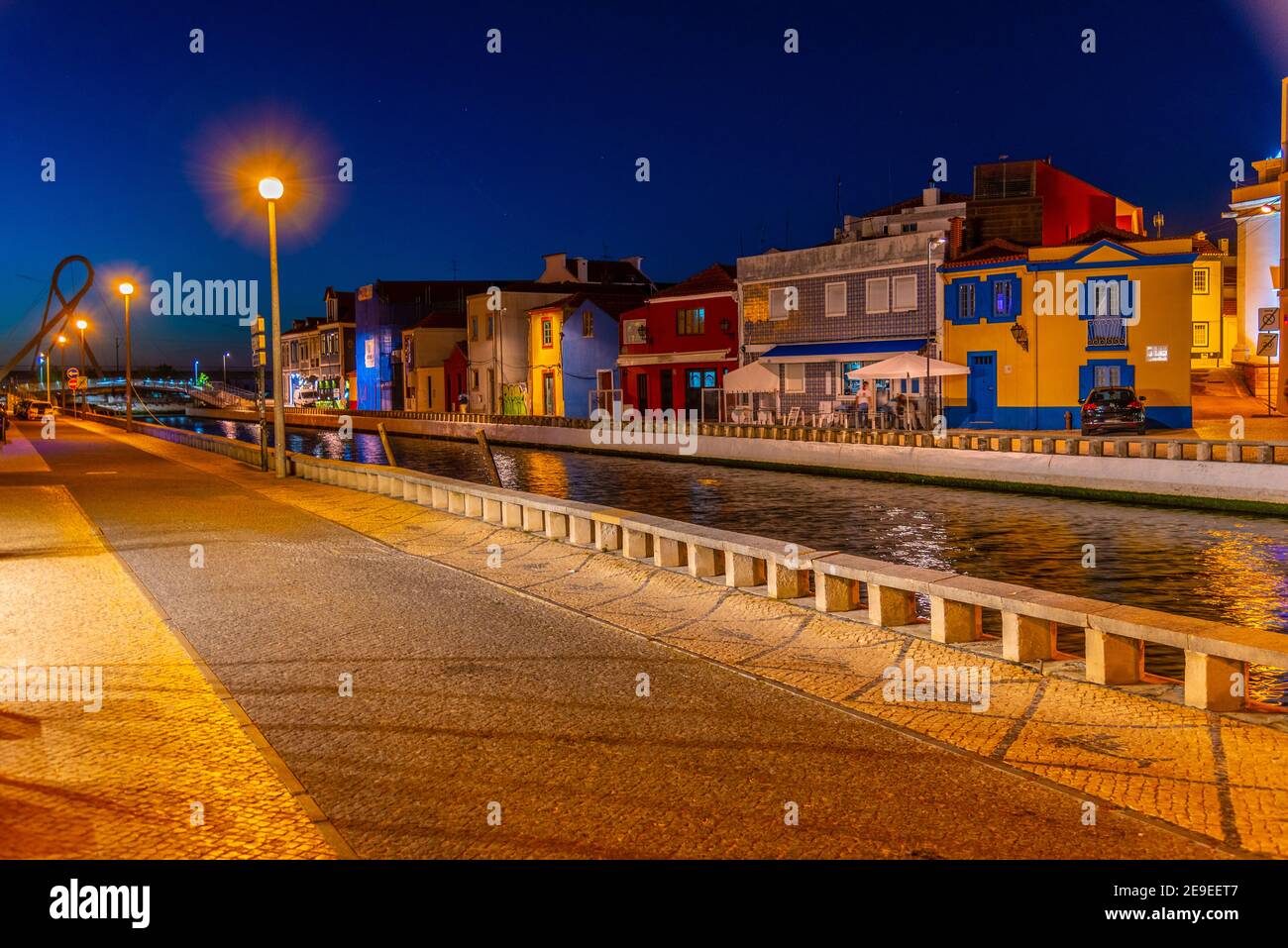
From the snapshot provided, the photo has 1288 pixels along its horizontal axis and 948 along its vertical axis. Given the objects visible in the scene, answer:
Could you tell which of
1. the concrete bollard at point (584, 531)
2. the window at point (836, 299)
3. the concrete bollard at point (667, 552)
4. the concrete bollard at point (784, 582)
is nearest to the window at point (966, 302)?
the window at point (836, 299)

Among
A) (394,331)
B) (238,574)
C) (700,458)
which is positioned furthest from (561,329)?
(238,574)

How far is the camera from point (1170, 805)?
6320mm

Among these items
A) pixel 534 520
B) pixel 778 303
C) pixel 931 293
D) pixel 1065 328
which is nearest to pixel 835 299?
pixel 778 303

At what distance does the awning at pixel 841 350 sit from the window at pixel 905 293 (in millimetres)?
1383

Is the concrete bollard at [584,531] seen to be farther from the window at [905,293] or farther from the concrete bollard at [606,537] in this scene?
the window at [905,293]

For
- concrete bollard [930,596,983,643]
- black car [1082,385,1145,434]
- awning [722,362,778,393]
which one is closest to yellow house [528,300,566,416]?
awning [722,362,778,393]

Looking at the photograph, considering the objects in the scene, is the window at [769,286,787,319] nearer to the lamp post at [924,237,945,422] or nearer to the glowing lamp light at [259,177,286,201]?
the lamp post at [924,237,945,422]

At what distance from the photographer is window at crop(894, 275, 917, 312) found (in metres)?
48.1

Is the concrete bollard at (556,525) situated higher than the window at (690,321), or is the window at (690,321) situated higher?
the window at (690,321)

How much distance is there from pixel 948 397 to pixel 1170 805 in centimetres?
4146

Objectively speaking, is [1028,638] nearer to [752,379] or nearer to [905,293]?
[752,379]

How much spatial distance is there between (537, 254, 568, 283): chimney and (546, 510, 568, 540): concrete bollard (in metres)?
68.2

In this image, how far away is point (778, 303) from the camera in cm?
5375

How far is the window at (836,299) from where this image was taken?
2005 inches
